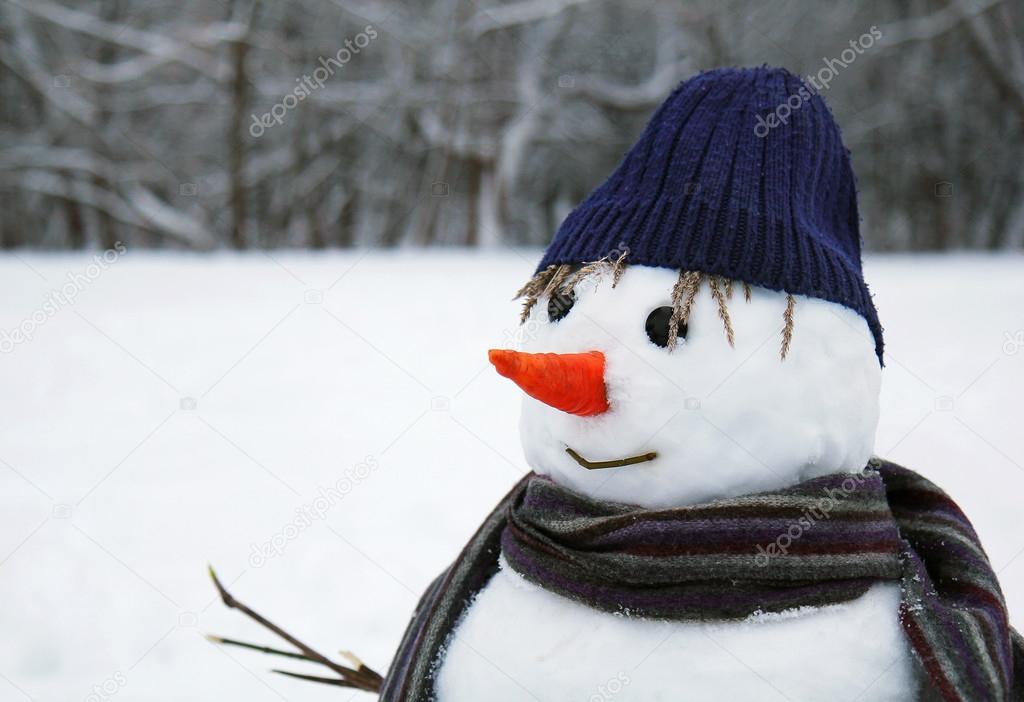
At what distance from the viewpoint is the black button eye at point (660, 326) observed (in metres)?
1.24

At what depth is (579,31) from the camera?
12398mm

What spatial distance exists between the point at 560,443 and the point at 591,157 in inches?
538

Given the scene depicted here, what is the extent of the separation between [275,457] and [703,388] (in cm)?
243

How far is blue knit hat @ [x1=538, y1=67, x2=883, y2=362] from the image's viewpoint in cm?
127

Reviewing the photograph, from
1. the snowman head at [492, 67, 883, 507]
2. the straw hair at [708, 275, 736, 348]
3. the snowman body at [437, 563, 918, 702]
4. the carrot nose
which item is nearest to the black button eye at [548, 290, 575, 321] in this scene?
the snowman head at [492, 67, 883, 507]

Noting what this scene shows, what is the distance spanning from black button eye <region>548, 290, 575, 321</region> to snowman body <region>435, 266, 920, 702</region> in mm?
40

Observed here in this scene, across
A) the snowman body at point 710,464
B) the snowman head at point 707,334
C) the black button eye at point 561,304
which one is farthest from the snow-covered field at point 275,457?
the black button eye at point 561,304

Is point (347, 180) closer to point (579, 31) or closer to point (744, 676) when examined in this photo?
point (579, 31)

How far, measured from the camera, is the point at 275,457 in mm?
3328

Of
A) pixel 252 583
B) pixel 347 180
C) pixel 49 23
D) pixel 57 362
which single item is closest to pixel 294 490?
pixel 252 583

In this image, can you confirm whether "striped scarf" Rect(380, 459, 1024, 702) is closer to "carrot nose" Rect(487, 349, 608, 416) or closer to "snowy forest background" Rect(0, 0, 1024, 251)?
"carrot nose" Rect(487, 349, 608, 416)

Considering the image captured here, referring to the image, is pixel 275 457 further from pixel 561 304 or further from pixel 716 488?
pixel 716 488

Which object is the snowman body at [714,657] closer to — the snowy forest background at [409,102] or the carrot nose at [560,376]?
the carrot nose at [560,376]

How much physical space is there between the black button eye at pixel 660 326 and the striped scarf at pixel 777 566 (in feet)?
0.77
